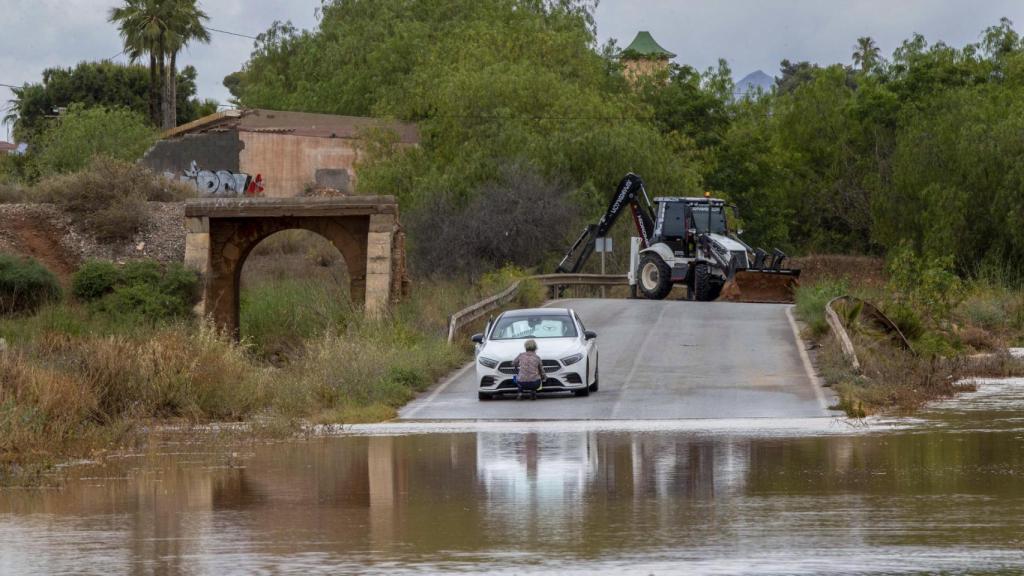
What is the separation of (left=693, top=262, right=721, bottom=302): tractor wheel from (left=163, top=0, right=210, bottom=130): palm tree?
51.1 meters

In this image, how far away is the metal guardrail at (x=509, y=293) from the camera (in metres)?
35.2

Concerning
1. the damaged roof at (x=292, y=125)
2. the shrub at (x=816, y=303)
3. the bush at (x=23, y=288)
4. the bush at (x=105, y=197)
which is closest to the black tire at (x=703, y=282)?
the shrub at (x=816, y=303)

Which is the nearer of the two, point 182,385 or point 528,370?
point 182,385

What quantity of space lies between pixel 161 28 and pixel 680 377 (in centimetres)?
6794

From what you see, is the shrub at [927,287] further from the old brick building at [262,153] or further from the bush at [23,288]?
the old brick building at [262,153]

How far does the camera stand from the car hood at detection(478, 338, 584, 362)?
26.5 m

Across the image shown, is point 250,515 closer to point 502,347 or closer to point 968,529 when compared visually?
point 968,529

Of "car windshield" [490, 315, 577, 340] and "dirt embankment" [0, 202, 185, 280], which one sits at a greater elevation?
"dirt embankment" [0, 202, 185, 280]

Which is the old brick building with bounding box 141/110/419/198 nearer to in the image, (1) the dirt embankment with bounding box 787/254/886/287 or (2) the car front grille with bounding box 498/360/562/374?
(1) the dirt embankment with bounding box 787/254/886/287

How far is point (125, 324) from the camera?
48.3 m

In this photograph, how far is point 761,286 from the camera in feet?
158

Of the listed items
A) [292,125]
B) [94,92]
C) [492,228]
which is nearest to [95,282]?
[492,228]

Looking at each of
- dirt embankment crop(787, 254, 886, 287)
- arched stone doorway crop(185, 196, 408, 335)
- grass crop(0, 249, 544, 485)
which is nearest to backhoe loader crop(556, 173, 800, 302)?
arched stone doorway crop(185, 196, 408, 335)

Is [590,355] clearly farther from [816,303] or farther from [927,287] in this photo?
[927,287]
